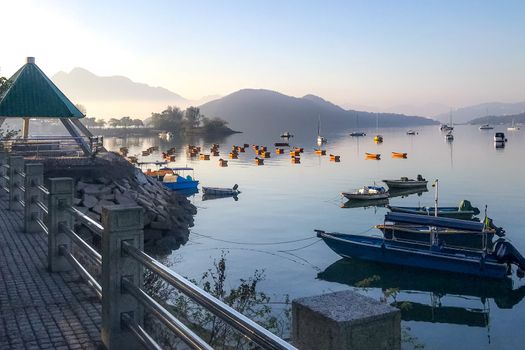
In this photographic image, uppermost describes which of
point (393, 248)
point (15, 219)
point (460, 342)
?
point (15, 219)

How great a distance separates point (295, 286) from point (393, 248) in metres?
6.35

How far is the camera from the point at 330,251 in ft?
108

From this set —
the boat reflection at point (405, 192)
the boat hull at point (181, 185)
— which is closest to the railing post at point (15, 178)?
the boat hull at point (181, 185)

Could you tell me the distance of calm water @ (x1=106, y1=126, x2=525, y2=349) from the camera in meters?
22.9

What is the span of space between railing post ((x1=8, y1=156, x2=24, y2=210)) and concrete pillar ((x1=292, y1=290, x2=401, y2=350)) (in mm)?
13073

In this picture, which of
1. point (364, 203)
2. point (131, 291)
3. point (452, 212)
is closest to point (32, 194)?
point (131, 291)

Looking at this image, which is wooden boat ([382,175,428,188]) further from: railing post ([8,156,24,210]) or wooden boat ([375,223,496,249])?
railing post ([8,156,24,210])

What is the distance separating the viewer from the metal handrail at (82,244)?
6.75 meters

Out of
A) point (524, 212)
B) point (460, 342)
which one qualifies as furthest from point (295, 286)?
point (524, 212)

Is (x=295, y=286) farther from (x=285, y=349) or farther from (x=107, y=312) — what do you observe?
(x=285, y=349)

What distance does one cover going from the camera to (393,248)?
28797mm

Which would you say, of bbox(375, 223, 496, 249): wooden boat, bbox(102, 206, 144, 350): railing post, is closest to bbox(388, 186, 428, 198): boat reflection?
bbox(375, 223, 496, 249): wooden boat

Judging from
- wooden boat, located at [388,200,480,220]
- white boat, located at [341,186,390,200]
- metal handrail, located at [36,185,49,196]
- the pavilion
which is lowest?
wooden boat, located at [388,200,480,220]

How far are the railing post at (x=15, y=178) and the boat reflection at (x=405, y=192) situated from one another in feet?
167
